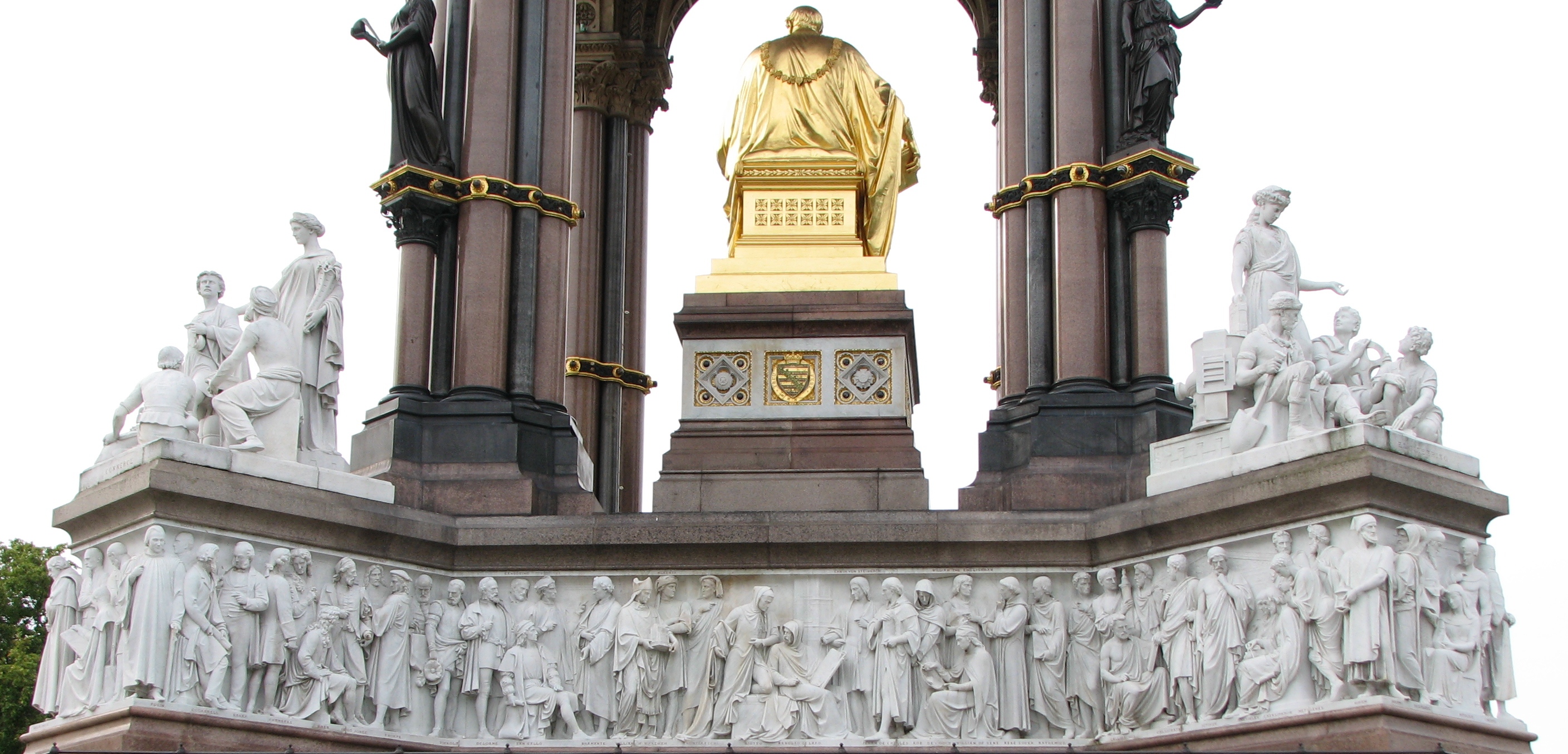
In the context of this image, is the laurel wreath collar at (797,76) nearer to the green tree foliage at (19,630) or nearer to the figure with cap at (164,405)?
the figure with cap at (164,405)

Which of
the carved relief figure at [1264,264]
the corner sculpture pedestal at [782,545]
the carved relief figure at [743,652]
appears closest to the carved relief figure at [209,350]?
the corner sculpture pedestal at [782,545]

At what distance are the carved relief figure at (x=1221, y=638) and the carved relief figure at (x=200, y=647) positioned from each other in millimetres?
9132

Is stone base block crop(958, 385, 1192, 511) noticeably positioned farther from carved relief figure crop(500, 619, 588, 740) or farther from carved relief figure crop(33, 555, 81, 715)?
carved relief figure crop(33, 555, 81, 715)

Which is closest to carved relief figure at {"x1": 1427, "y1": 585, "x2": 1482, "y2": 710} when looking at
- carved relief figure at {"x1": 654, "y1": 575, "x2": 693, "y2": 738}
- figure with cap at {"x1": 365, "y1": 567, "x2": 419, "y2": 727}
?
carved relief figure at {"x1": 654, "y1": 575, "x2": 693, "y2": 738}

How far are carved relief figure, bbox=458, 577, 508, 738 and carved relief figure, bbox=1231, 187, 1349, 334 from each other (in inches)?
322

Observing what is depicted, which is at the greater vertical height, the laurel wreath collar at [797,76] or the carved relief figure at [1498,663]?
the laurel wreath collar at [797,76]

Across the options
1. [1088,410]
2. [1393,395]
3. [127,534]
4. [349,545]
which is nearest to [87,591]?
[127,534]

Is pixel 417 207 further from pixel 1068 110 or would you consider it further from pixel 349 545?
pixel 1068 110

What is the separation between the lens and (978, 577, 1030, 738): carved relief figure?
68.4ft

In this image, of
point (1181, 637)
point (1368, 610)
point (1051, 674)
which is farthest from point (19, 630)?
point (1368, 610)

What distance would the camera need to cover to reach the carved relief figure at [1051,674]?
2089 centimetres

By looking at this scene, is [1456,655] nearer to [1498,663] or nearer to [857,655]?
[1498,663]

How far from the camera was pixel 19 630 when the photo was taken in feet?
124

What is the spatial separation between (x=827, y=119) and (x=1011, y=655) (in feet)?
28.4
